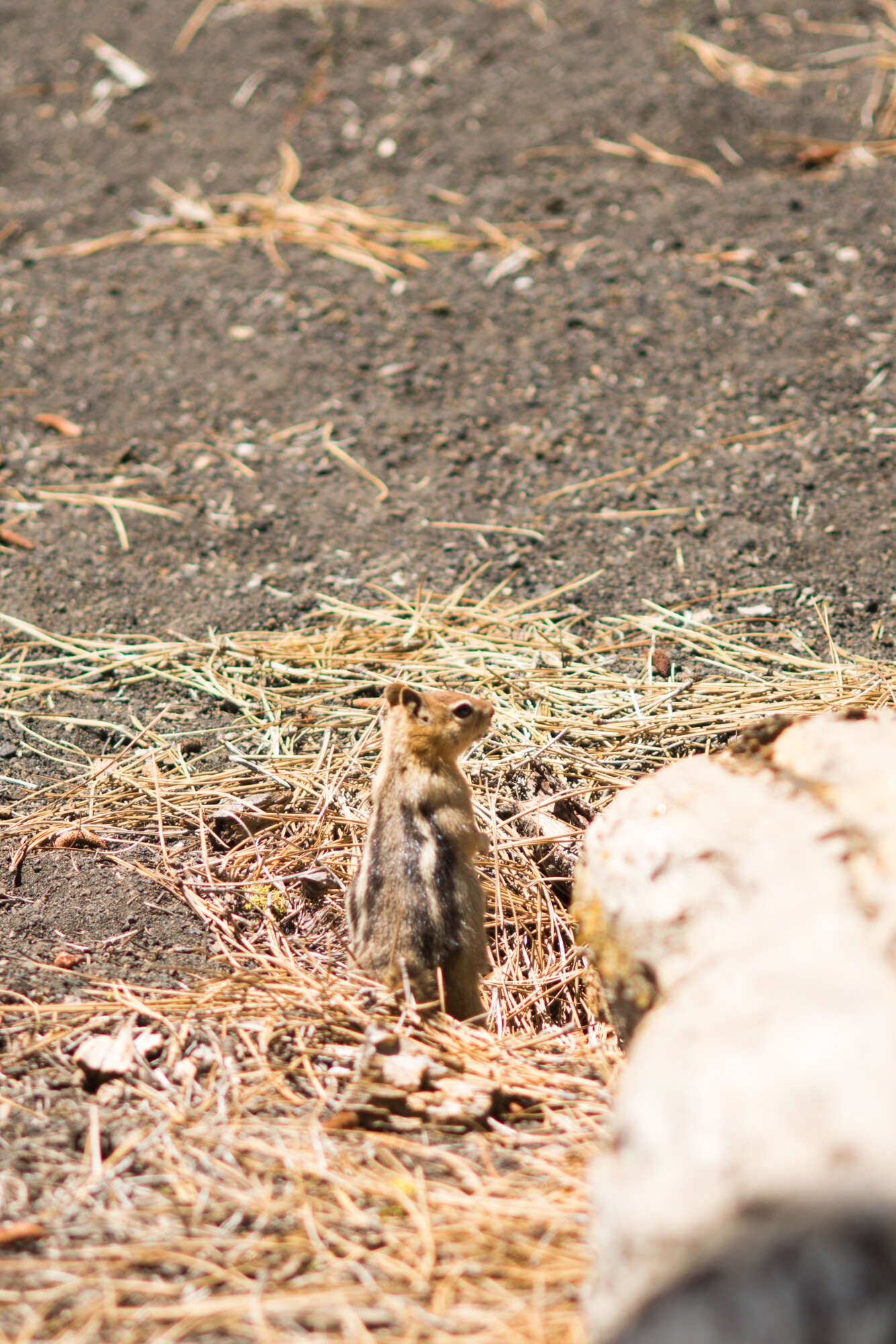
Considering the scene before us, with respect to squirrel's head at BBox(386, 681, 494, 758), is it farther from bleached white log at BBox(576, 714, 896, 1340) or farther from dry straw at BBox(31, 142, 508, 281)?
dry straw at BBox(31, 142, 508, 281)

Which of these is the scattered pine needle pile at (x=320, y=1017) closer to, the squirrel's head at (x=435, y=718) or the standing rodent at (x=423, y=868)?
the standing rodent at (x=423, y=868)

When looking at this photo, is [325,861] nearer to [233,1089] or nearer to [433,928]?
[433,928]

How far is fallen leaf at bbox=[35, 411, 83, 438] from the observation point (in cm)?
493

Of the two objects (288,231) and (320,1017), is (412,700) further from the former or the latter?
(288,231)

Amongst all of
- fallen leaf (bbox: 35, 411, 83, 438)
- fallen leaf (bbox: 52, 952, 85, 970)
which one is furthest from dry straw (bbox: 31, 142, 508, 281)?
fallen leaf (bbox: 52, 952, 85, 970)

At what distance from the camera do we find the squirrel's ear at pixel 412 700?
2.90 metres

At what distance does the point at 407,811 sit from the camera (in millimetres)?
2752

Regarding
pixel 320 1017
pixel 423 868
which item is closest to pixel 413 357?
pixel 423 868

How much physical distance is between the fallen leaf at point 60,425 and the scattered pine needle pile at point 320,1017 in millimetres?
1328

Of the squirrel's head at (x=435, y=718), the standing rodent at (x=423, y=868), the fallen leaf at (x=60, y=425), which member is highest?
the squirrel's head at (x=435, y=718)

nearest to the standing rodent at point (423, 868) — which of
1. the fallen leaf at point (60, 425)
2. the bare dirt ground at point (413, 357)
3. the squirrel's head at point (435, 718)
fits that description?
the squirrel's head at point (435, 718)

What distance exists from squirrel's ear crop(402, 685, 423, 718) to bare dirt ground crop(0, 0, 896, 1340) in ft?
1.74

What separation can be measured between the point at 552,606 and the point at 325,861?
1307mm

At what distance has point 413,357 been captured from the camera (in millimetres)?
5113
